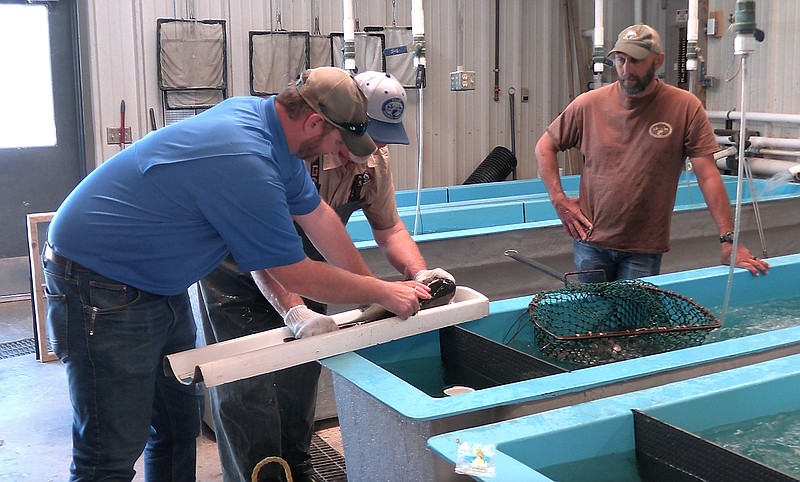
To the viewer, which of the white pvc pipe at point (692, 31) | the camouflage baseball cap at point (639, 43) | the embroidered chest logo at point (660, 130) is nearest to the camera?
the camouflage baseball cap at point (639, 43)

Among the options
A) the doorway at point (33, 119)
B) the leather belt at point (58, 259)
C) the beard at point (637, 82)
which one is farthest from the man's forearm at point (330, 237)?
the doorway at point (33, 119)

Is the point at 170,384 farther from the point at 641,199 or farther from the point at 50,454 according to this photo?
the point at 641,199

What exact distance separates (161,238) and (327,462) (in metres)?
1.51

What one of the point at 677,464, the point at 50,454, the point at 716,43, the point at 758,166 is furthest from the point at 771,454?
the point at 716,43

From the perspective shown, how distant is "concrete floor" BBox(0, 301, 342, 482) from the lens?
328 centimetres

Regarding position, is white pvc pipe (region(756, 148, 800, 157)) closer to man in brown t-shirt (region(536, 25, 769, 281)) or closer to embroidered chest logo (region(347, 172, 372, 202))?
man in brown t-shirt (region(536, 25, 769, 281))

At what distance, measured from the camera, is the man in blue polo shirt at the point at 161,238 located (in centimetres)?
199

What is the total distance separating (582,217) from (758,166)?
3699 mm

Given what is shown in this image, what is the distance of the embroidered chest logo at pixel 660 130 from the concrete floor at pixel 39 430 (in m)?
1.77

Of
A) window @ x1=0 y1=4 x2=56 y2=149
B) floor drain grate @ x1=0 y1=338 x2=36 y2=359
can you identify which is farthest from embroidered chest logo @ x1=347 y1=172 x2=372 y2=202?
window @ x1=0 y1=4 x2=56 y2=149

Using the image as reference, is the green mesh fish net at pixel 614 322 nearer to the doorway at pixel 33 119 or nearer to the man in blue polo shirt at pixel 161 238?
the man in blue polo shirt at pixel 161 238

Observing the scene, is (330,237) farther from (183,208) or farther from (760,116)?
(760,116)

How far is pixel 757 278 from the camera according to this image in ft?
10.4

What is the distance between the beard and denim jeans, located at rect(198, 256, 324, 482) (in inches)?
56.8
